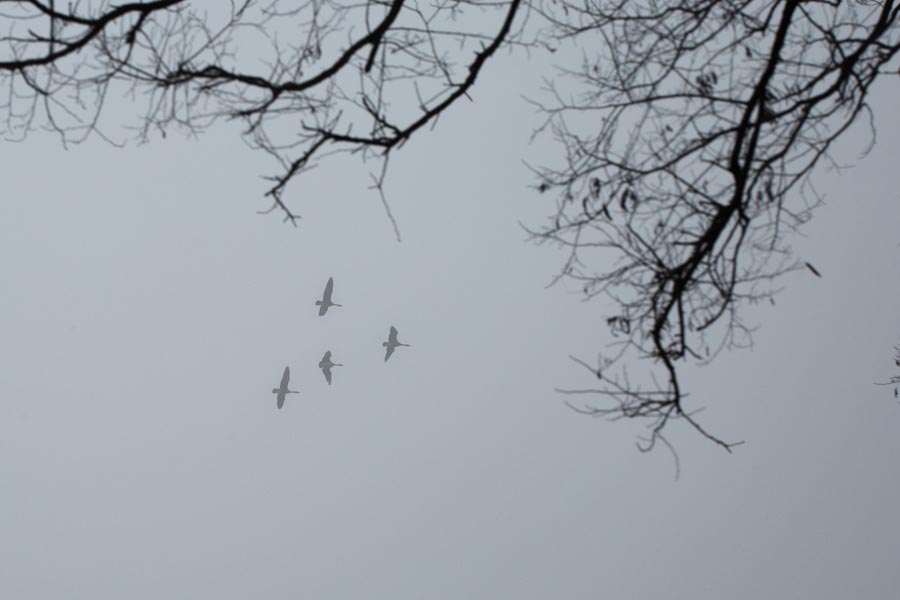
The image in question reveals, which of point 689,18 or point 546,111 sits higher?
point 689,18

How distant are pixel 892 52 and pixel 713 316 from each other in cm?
141

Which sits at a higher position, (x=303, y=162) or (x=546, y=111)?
(x=546, y=111)

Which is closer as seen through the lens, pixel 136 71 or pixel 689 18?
pixel 136 71

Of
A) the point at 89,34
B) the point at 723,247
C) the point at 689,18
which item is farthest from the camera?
the point at 689,18

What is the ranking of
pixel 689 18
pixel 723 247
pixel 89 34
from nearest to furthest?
pixel 89 34 → pixel 723 247 → pixel 689 18

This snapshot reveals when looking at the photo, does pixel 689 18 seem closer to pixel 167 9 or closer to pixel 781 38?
pixel 781 38

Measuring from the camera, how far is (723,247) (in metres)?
3.84

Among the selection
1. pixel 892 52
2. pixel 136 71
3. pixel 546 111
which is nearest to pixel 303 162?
pixel 136 71

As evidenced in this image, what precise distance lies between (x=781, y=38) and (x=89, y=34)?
9.78 feet

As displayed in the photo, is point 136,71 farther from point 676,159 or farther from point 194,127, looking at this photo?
point 676,159

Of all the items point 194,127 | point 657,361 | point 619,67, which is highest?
point 619,67

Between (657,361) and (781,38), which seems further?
(657,361)

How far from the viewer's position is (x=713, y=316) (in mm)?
3930

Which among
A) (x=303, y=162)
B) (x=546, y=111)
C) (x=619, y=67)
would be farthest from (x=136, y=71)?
(x=619, y=67)
